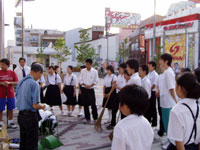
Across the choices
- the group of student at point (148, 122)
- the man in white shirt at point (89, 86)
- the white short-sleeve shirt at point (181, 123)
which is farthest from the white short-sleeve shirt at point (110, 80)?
the white short-sleeve shirt at point (181, 123)

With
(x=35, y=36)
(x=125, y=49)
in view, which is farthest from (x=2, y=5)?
(x=35, y=36)

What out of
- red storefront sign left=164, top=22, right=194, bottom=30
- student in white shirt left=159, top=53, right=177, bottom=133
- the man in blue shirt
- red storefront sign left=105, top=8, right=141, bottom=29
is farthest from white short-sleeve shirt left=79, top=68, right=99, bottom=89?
red storefront sign left=105, top=8, right=141, bottom=29

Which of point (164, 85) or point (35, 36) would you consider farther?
point (35, 36)

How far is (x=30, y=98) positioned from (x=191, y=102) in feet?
7.67

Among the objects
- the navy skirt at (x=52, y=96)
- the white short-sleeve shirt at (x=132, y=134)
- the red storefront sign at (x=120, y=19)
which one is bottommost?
the navy skirt at (x=52, y=96)

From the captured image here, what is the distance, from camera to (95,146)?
15.8 feet

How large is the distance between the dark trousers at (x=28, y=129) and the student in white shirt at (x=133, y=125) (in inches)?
82.2

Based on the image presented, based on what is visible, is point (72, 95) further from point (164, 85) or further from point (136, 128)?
point (136, 128)

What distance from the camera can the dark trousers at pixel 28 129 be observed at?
350 cm

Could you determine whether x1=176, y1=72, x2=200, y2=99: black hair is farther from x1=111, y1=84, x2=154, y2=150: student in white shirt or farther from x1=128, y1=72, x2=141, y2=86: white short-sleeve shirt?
x1=128, y1=72, x2=141, y2=86: white short-sleeve shirt

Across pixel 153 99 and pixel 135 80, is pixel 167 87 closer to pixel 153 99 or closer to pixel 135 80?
pixel 135 80

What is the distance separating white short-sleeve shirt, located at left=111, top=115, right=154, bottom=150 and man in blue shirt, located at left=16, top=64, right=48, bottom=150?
6.38 ft

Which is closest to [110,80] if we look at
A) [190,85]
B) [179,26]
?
[190,85]

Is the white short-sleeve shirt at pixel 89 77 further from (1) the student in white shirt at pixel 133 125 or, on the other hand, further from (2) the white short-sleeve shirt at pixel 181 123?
(1) the student in white shirt at pixel 133 125
